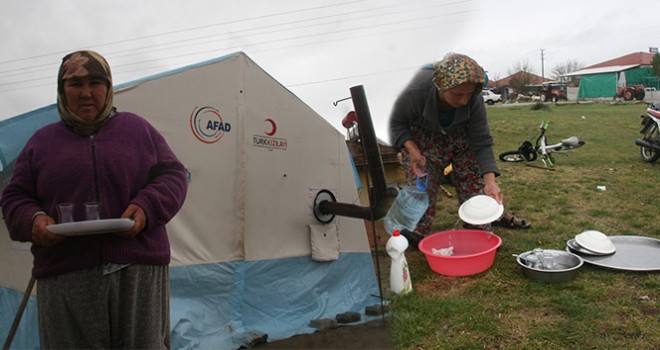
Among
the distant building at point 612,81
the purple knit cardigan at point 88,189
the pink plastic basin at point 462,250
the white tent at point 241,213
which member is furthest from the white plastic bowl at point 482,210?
the distant building at point 612,81

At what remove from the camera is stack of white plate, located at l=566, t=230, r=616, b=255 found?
8.46 ft

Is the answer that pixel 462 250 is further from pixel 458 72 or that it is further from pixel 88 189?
pixel 88 189

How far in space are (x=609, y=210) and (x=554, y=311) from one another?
217 centimetres

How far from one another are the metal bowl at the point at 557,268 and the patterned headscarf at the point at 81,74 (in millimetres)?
2148

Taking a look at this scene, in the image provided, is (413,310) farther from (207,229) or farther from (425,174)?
(207,229)

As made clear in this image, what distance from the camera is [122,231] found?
1.21 m

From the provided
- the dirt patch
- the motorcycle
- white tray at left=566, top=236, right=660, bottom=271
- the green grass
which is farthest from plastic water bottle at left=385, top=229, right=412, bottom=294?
the motorcycle

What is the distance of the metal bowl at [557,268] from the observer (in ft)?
7.59

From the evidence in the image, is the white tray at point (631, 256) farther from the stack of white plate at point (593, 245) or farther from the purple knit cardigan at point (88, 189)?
the purple knit cardigan at point (88, 189)

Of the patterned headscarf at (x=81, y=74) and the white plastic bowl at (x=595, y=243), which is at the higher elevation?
the patterned headscarf at (x=81, y=74)

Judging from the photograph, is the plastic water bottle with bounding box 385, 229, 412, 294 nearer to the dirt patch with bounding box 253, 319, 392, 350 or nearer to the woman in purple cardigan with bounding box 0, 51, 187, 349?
the dirt patch with bounding box 253, 319, 392, 350

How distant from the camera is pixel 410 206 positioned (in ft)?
9.44

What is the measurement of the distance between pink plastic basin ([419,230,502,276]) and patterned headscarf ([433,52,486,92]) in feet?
3.01

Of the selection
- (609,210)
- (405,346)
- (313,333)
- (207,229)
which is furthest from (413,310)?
(609,210)
